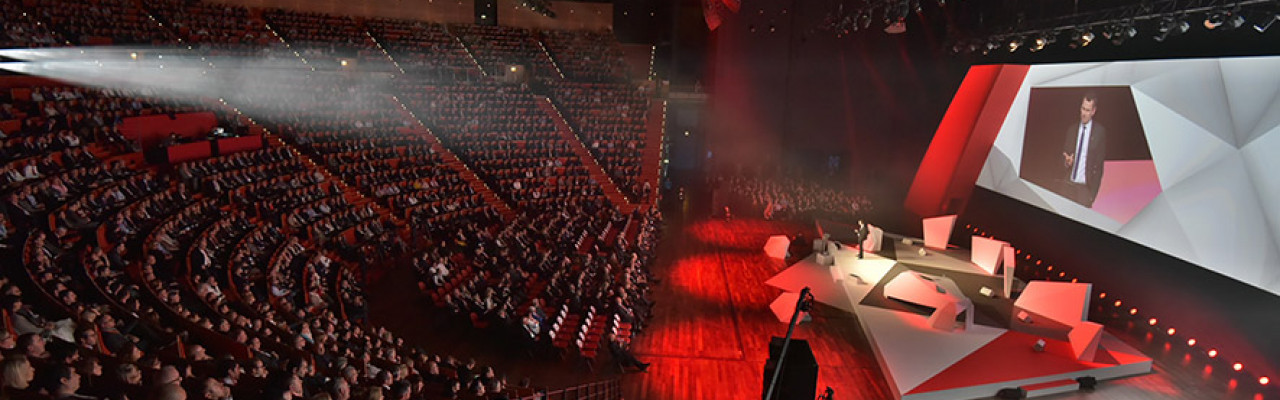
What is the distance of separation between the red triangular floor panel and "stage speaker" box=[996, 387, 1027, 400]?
0.50 ft

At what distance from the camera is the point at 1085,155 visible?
906cm

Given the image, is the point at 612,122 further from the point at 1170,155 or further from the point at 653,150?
the point at 1170,155

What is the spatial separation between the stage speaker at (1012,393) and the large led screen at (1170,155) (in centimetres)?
249

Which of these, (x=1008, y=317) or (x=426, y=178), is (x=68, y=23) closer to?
(x=426, y=178)

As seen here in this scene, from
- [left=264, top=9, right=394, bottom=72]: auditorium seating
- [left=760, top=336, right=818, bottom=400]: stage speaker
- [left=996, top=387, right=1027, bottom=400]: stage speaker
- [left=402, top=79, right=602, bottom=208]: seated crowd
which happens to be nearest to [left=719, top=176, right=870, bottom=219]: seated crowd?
[left=402, top=79, right=602, bottom=208]: seated crowd

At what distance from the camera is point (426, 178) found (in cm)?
1276

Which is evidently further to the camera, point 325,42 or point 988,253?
point 325,42

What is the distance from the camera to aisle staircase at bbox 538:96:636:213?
593 inches

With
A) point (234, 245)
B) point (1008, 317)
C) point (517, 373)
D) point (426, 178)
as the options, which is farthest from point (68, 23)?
point (1008, 317)

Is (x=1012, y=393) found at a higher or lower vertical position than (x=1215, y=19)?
lower

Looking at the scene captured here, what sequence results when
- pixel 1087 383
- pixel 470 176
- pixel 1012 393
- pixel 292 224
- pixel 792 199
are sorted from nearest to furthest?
pixel 1012 393 < pixel 1087 383 < pixel 292 224 < pixel 470 176 < pixel 792 199

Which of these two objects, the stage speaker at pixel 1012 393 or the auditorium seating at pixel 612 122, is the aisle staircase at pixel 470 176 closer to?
the auditorium seating at pixel 612 122

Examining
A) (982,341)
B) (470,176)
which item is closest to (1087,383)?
(982,341)

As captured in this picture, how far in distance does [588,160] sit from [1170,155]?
37.0 ft
